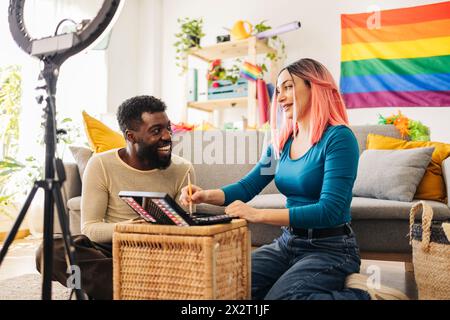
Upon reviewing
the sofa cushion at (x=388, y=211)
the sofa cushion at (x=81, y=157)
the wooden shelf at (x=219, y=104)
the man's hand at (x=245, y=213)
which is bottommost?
the sofa cushion at (x=388, y=211)

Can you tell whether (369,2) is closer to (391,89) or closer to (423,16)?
(423,16)

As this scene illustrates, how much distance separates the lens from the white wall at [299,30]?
344cm

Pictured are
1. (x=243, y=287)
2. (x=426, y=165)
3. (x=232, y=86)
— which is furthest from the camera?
(x=232, y=86)

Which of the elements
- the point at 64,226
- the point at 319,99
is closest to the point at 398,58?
the point at 319,99

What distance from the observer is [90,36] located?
0.93 metres

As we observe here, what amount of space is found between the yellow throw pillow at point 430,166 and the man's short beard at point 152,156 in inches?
51.9

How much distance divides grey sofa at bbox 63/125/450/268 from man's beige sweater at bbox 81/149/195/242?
0.15 m

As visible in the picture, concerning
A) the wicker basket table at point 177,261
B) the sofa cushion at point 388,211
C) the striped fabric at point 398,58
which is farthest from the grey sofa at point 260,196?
the striped fabric at point 398,58

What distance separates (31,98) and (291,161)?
273 cm

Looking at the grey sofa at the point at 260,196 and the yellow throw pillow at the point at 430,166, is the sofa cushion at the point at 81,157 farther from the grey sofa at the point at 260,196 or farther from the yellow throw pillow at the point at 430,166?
the yellow throw pillow at the point at 430,166

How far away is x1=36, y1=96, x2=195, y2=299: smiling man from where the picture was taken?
4.83 ft

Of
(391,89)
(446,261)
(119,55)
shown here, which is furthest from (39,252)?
(119,55)

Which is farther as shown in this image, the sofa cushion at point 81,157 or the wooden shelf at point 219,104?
the wooden shelf at point 219,104

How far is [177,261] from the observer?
101cm
